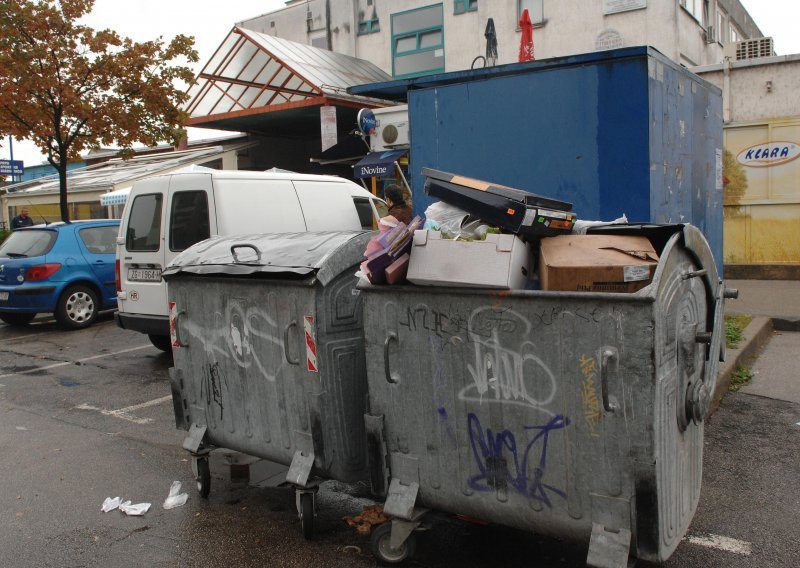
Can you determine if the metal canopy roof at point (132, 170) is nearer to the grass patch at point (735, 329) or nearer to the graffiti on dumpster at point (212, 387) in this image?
the grass patch at point (735, 329)

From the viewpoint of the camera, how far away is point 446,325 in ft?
10.9

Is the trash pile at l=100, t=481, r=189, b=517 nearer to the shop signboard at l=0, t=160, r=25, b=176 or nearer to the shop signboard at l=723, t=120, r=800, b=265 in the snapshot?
the shop signboard at l=723, t=120, r=800, b=265

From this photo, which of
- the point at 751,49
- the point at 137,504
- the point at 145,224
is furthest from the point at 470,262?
the point at 751,49

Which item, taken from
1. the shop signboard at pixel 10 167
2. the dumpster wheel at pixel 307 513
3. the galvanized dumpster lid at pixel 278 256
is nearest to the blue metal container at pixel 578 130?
the galvanized dumpster lid at pixel 278 256

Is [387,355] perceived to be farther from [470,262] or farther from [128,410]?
[128,410]

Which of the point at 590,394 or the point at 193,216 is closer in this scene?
the point at 590,394

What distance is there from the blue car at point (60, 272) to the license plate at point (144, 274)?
137 inches

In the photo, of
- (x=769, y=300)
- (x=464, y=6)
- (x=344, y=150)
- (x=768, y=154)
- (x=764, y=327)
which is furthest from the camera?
(x=464, y=6)

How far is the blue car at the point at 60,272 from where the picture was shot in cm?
1081

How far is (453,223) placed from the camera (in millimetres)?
3439

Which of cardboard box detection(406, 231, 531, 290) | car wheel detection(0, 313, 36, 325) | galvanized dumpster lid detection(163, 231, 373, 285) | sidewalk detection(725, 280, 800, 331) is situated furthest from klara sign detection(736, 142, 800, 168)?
car wheel detection(0, 313, 36, 325)

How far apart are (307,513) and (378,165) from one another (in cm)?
946

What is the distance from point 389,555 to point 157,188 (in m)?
5.64

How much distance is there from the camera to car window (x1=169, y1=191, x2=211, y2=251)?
753 centimetres
